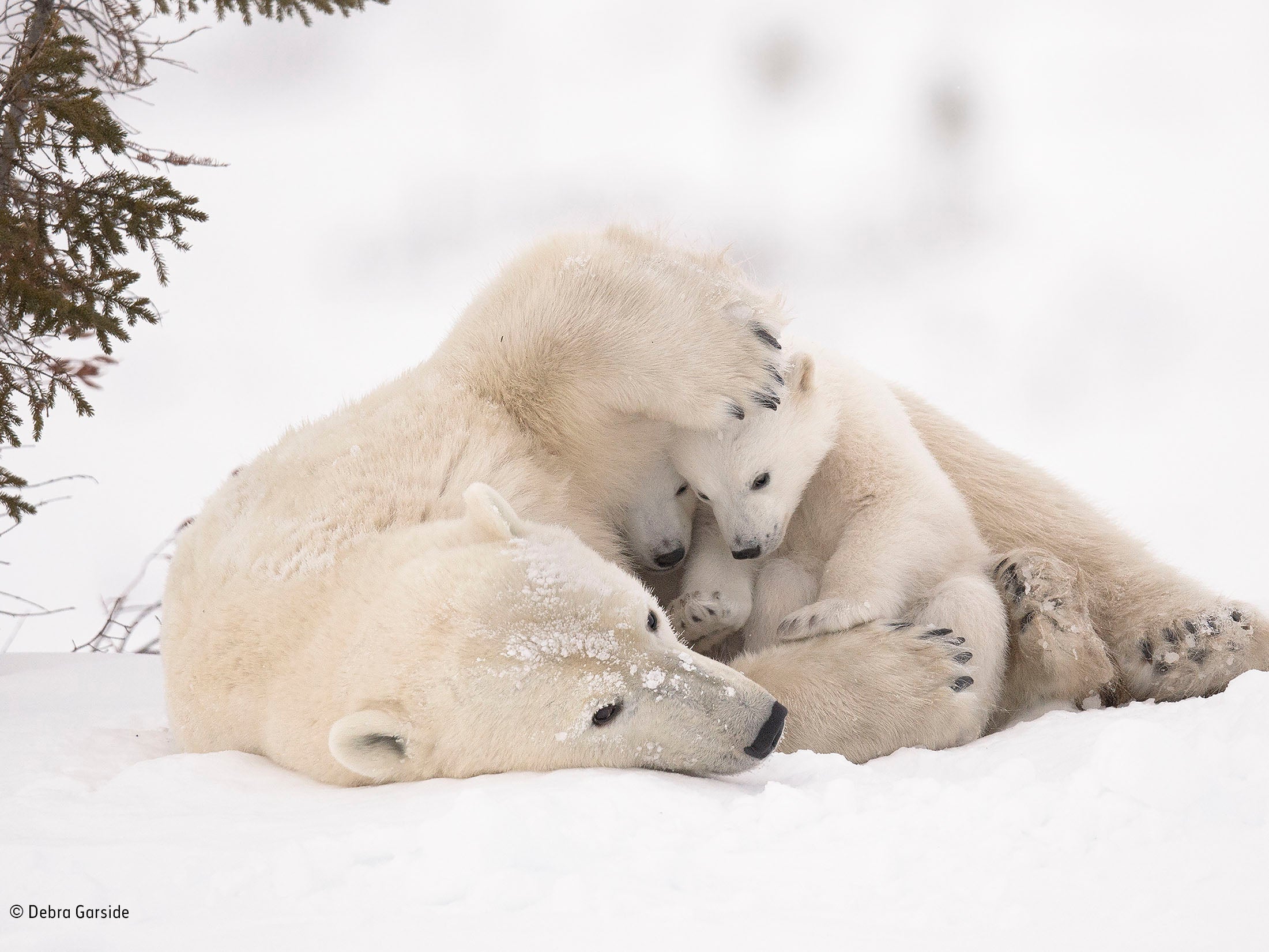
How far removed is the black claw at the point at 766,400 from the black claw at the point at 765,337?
139 mm

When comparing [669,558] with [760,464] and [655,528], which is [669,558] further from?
[760,464]

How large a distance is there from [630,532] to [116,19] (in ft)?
9.77

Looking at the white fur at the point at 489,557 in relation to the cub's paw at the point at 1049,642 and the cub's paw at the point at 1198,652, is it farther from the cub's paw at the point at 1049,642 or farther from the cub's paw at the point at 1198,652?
the cub's paw at the point at 1198,652

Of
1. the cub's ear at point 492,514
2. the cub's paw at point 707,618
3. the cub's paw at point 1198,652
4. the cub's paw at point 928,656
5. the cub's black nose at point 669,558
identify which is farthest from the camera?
the cub's black nose at point 669,558

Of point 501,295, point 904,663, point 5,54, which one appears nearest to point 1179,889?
point 904,663

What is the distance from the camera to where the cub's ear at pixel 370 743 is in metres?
1.80

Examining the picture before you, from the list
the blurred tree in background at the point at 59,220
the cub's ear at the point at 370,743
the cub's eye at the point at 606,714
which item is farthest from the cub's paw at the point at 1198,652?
the blurred tree in background at the point at 59,220

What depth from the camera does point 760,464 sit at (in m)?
2.91

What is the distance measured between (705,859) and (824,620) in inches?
45.1

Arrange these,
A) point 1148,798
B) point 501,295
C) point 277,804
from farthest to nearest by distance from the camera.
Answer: point 501,295 < point 277,804 < point 1148,798

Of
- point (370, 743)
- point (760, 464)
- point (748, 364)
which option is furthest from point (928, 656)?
point (370, 743)

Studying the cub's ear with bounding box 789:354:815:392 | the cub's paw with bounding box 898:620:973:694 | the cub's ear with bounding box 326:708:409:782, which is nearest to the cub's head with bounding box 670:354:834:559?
the cub's ear with bounding box 789:354:815:392

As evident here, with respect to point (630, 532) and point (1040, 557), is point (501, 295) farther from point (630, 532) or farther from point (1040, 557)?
point (1040, 557)

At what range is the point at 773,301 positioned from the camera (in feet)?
10.1
